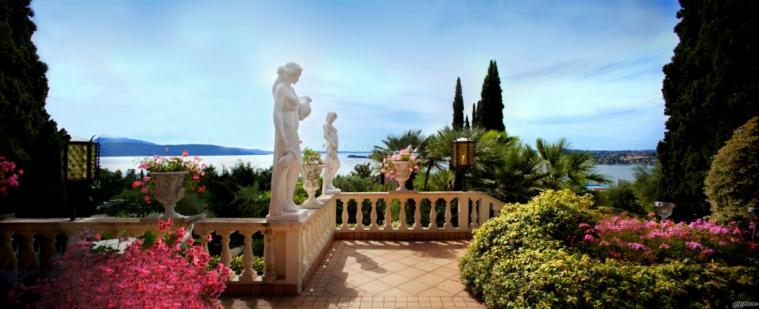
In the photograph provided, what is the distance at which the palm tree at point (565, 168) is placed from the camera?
23.0 ft

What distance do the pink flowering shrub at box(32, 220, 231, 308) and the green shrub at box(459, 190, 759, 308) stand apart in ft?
8.18

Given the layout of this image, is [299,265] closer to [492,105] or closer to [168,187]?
[168,187]

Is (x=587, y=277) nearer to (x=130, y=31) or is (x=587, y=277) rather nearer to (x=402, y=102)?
(x=130, y=31)

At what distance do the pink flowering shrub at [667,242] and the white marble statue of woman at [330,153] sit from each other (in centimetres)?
388

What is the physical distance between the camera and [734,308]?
6.63 ft

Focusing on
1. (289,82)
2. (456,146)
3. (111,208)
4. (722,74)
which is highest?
(722,74)

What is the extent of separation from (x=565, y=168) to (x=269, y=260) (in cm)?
649

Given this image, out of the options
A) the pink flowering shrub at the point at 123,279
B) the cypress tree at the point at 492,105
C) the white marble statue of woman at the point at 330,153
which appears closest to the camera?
the pink flowering shrub at the point at 123,279

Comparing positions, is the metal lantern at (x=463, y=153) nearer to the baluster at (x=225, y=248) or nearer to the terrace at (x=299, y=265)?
the terrace at (x=299, y=265)

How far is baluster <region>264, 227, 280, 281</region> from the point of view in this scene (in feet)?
11.3

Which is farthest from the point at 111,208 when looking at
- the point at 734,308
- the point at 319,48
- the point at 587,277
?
the point at 734,308

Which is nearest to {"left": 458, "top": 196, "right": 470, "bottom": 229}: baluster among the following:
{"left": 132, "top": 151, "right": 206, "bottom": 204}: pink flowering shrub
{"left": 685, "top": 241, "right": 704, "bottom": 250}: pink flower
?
{"left": 685, "top": 241, "right": 704, "bottom": 250}: pink flower

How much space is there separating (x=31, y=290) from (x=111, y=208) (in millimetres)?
6092

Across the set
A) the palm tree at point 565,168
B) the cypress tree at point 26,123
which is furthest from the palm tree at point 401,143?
the cypress tree at point 26,123
